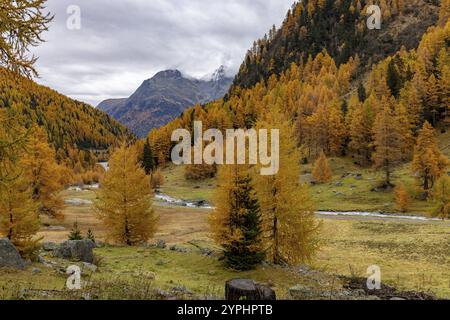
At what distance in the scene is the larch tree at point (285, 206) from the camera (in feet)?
82.0

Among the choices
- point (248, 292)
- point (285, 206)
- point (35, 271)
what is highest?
point (285, 206)

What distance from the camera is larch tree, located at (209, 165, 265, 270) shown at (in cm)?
2397

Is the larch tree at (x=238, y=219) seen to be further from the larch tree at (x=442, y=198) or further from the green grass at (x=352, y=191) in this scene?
the larch tree at (x=442, y=198)

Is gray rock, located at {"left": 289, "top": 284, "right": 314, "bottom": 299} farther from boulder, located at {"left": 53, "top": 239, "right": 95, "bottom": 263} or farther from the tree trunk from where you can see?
boulder, located at {"left": 53, "top": 239, "right": 95, "bottom": 263}

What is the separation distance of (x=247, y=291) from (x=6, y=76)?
10.9 metres

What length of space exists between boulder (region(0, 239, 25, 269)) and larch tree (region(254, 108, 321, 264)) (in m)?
14.5

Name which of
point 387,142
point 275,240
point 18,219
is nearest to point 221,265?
point 275,240

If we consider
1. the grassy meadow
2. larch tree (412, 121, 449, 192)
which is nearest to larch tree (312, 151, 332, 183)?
larch tree (412, 121, 449, 192)

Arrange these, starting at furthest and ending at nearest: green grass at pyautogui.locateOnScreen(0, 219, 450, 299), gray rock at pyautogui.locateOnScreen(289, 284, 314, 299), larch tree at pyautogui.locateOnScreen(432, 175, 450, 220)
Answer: larch tree at pyautogui.locateOnScreen(432, 175, 450, 220)
gray rock at pyautogui.locateOnScreen(289, 284, 314, 299)
green grass at pyautogui.locateOnScreen(0, 219, 450, 299)

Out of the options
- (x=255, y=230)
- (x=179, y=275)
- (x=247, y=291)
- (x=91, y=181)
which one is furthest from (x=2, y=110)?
(x=91, y=181)

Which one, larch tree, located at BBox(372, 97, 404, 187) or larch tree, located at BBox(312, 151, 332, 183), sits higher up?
larch tree, located at BBox(372, 97, 404, 187)

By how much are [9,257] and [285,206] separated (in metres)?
16.3

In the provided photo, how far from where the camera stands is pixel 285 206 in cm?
2484

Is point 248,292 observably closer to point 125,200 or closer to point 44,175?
point 125,200
